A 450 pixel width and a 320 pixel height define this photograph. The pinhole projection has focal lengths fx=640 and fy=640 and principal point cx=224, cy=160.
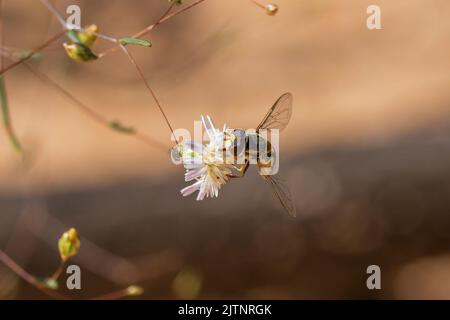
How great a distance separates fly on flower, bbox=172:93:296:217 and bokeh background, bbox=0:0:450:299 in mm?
806

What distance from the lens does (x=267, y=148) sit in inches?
48.4

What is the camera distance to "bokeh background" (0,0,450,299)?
8.66 ft

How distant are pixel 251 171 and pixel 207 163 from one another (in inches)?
66.0

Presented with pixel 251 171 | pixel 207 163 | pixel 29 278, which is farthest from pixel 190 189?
pixel 251 171

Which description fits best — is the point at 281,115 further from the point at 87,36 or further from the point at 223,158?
the point at 87,36

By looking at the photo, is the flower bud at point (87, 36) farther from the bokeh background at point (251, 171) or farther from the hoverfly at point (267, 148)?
the bokeh background at point (251, 171)

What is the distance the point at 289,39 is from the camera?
147 inches

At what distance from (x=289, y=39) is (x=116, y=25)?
1.00 m

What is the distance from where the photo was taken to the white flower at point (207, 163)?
1.07 metres

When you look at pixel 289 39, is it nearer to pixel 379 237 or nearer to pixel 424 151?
pixel 424 151

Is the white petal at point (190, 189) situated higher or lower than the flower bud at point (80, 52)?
lower

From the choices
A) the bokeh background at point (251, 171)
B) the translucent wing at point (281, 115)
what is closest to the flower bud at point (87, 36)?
the translucent wing at point (281, 115)

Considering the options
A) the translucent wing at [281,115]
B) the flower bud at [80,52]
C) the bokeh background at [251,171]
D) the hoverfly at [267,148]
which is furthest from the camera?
the bokeh background at [251,171]

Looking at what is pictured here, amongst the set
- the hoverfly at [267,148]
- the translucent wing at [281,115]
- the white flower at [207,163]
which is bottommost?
the white flower at [207,163]
